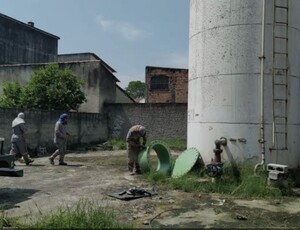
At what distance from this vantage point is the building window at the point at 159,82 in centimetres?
3036

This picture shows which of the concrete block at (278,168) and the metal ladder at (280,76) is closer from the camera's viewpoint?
the concrete block at (278,168)

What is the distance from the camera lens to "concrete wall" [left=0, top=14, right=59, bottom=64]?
29.8m

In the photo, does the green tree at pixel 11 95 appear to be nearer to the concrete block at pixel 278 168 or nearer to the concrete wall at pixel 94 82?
the concrete wall at pixel 94 82

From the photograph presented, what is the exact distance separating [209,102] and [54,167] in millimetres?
5198

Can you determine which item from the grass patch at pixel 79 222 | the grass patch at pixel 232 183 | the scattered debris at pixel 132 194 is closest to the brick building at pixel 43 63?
the grass patch at pixel 232 183

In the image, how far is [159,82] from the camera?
100 feet

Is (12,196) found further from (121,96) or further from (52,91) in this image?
(121,96)

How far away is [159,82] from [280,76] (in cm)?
2199

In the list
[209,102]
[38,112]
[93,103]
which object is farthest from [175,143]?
[209,102]

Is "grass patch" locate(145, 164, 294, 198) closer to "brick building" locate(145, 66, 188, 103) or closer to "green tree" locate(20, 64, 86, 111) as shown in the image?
"green tree" locate(20, 64, 86, 111)

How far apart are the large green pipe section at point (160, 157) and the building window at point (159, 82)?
790 inches

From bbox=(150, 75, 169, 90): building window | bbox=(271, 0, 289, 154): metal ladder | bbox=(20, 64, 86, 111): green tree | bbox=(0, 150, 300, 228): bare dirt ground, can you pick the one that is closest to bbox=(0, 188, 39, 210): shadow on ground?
bbox=(0, 150, 300, 228): bare dirt ground

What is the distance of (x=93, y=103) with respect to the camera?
792 inches

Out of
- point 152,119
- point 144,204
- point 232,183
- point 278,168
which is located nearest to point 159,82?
point 152,119
